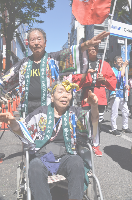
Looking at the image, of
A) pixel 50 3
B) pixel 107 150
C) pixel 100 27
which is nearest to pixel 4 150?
pixel 107 150

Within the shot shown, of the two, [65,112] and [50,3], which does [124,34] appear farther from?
[50,3]

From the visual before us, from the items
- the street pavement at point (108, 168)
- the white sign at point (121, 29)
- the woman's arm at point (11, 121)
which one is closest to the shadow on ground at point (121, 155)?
the street pavement at point (108, 168)

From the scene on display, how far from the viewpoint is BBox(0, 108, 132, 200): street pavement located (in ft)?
8.22

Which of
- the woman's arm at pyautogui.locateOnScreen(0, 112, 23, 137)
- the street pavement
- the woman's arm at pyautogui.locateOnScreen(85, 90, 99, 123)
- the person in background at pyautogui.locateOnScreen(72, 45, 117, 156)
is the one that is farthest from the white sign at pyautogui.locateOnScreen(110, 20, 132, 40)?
the woman's arm at pyautogui.locateOnScreen(0, 112, 23, 137)

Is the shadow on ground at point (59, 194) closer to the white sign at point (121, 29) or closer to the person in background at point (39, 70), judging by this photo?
the person in background at point (39, 70)

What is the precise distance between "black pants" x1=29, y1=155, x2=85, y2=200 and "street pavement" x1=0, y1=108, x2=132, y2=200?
0.81 metres

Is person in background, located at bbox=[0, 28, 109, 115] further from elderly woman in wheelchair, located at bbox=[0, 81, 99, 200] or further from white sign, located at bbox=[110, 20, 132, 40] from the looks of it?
white sign, located at bbox=[110, 20, 132, 40]

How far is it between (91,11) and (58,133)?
59.7 inches

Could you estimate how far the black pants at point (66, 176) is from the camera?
67.6 inches

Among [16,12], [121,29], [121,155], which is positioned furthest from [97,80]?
[16,12]

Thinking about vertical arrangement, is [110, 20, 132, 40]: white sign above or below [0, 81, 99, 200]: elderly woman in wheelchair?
above

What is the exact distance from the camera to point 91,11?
2494 millimetres

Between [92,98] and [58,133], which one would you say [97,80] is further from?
[92,98]

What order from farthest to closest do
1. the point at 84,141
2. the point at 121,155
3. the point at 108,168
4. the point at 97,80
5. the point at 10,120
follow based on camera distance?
the point at 121,155 → the point at 97,80 → the point at 108,168 → the point at 84,141 → the point at 10,120
